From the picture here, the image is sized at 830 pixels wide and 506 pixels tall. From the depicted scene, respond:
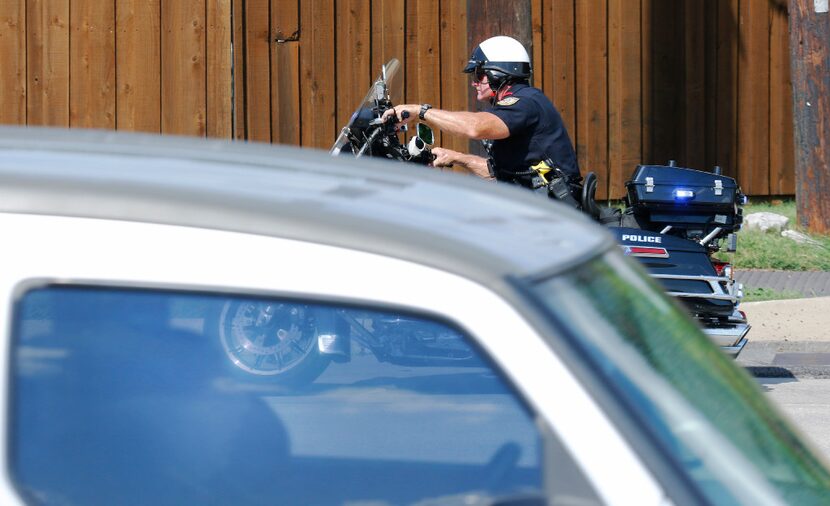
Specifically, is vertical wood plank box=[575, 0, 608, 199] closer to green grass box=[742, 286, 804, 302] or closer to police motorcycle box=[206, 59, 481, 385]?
green grass box=[742, 286, 804, 302]

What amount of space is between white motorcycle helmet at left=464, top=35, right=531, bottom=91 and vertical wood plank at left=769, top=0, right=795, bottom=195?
7276 millimetres

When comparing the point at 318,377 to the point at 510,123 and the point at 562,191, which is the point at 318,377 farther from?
the point at 510,123

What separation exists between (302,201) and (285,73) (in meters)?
10.7

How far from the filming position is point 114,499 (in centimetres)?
182

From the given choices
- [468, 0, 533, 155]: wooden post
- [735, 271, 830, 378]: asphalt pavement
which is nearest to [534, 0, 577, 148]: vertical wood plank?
[468, 0, 533, 155]: wooden post

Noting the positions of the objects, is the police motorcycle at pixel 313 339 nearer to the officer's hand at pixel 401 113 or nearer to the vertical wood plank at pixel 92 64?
the officer's hand at pixel 401 113

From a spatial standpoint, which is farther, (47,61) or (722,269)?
(47,61)

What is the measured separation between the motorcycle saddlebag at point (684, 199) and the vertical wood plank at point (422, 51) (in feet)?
19.4

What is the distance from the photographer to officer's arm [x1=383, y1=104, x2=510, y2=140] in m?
6.74

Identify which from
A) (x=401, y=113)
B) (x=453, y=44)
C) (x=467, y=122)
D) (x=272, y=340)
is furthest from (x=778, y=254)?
(x=272, y=340)

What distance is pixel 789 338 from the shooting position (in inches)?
337

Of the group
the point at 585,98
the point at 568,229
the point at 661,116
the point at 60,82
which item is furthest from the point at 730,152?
the point at 568,229

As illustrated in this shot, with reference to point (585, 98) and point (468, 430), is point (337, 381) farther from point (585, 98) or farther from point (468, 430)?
point (585, 98)

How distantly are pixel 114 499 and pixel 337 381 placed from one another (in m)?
0.37
